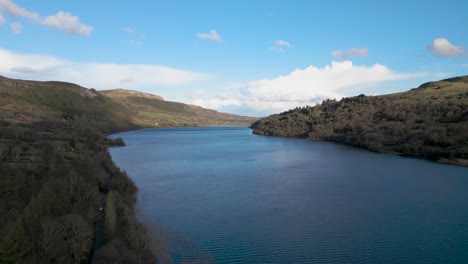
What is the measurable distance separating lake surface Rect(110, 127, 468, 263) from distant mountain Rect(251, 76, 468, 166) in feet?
41.9

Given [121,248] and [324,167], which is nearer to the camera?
[121,248]

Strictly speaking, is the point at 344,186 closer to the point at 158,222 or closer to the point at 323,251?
the point at 323,251

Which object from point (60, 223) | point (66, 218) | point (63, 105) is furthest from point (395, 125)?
point (63, 105)

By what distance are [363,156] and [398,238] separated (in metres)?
42.7

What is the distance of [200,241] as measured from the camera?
22.1m

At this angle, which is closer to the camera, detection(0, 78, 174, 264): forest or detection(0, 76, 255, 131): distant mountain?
detection(0, 78, 174, 264): forest

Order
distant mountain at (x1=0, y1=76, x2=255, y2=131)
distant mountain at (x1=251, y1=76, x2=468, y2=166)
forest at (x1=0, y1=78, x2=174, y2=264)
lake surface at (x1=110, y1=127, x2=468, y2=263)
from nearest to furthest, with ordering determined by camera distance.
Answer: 1. forest at (x1=0, y1=78, x2=174, y2=264)
2. lake surface at (x1=110, y1=127, x2=468, y2=263)
3. distant mountain at (x1=251, y1=76, x2=468, y2=166)
4. distant mountain at (x1=0, y1=76, x2=255, y2=131)

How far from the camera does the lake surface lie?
67.6 ft

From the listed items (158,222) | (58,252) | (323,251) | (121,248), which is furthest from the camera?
(158,222)

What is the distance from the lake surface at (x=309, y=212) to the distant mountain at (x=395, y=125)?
12781 millimetres

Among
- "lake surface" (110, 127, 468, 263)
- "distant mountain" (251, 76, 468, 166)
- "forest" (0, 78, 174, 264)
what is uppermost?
"distant mountain" (251, 76, 468, 166)

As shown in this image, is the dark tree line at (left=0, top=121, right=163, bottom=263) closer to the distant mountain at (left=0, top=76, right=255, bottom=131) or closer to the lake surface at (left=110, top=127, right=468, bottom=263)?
the lake surface at (left=110, top=127, right=468, bottom=263)

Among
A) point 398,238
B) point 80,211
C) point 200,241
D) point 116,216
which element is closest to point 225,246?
point 200,241

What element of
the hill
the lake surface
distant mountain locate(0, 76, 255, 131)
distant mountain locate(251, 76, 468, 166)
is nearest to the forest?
the hill
